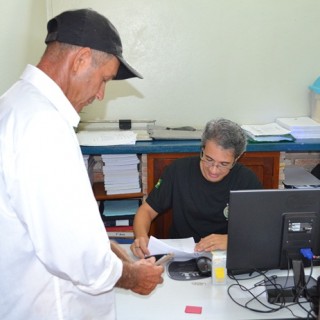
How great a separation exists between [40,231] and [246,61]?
2.20 meters

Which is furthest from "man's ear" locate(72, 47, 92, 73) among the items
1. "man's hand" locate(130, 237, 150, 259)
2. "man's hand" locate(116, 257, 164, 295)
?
"man's hand" locate(130, 237, 150, 259)

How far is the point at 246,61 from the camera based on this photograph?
273 centimetres

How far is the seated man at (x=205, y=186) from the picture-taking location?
183cm

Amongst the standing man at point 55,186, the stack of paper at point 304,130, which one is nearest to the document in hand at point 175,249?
the standing man at point 55,186

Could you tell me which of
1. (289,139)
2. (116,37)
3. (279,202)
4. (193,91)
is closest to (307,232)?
(279,202)

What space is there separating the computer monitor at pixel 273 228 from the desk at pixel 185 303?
133 millimetres

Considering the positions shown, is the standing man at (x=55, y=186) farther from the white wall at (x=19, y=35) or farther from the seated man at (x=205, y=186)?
the white wall at (x=19, y=35)

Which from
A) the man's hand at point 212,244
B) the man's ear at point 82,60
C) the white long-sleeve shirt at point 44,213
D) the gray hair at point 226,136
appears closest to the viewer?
the white long-sleeve shirt at point 44,213

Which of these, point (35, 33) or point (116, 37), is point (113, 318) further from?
point (35, 33)

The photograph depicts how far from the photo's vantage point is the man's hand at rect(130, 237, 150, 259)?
1.66 m

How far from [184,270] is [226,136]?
0.63 meters

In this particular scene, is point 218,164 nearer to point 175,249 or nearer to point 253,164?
point 175,249

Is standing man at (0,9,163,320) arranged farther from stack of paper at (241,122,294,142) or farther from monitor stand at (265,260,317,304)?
stack of paper at (241,122,294,142)

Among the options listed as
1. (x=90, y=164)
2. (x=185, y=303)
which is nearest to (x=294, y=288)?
(x=185, y=303)
